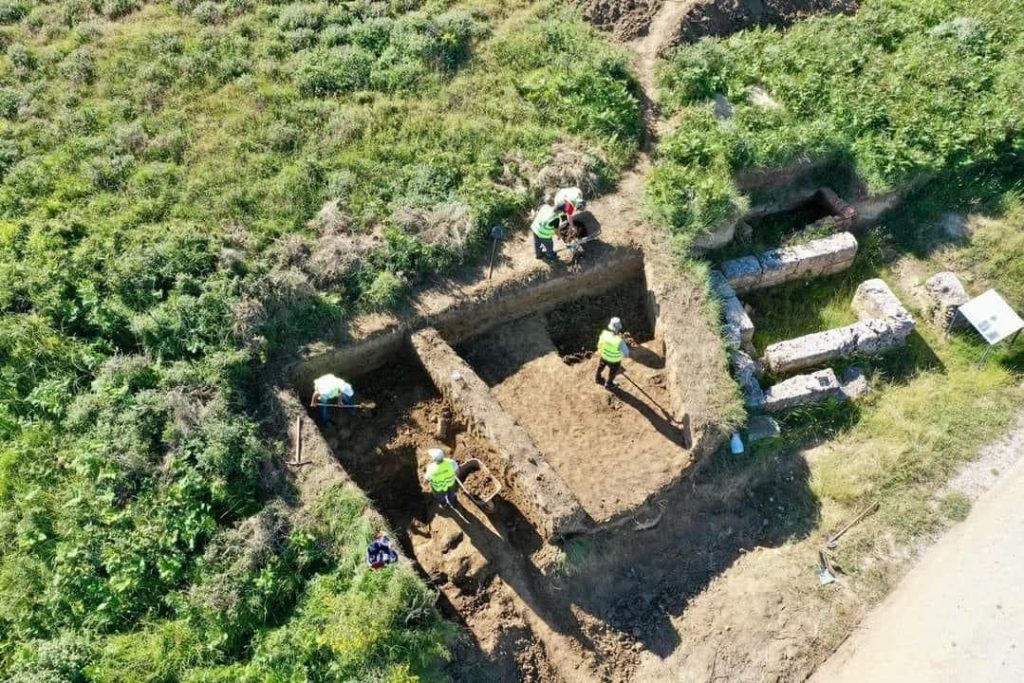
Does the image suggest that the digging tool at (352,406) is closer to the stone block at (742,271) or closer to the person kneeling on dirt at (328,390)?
the person kneeling on dirt at (328,390)

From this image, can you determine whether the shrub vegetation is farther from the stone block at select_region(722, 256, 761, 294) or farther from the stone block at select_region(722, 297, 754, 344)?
the stone block at select_region(722, 297, 754, 344)

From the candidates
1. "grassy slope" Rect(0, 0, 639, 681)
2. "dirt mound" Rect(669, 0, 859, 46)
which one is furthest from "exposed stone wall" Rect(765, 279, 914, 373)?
"dirt mound" Rect(669, 0, 859, 46)

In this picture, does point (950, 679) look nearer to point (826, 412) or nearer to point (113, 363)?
point (826, 412)

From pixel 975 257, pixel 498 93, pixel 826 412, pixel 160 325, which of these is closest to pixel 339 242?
pixel 160 325

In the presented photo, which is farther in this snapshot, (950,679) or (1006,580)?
(1006,580)

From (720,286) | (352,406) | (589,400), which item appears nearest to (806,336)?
(720,286)

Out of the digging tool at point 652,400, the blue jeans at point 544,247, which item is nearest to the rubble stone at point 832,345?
the digging tool at point 652,400
